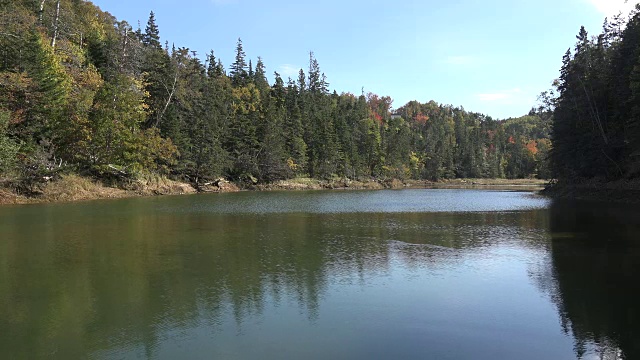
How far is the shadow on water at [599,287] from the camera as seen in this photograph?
827 cm

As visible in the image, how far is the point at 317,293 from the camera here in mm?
11461

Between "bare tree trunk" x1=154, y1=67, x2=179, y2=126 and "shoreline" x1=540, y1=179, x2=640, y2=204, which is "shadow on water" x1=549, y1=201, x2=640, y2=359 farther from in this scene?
"bare tree trunk" x1=154, y1=67, x2=179, y2=126

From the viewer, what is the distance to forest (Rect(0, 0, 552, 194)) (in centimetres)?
4106

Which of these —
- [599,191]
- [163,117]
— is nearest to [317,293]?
[599,191]

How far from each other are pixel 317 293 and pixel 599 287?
7.52 meters

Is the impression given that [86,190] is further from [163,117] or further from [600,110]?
[600,110]

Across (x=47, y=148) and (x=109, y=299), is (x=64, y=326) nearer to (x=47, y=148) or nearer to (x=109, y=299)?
(x=109, y=299)

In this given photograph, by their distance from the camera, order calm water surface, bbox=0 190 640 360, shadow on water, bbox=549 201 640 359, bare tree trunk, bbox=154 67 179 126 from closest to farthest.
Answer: calm water surface, bbox=0 190 640 360, shadow on water, bbox=549 201 640 359, bare tree trunk, bbox=154 67 179 126

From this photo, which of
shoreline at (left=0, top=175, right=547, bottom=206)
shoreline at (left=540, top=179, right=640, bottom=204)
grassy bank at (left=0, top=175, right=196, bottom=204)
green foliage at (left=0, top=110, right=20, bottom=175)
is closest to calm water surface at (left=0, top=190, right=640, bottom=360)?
green foliage at (left=0, top=110, right=20, bottom=175)

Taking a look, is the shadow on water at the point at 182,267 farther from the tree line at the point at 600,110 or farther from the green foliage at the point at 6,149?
the tree line at the point at 600,110

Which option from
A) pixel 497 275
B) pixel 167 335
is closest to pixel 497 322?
pixel 497 275

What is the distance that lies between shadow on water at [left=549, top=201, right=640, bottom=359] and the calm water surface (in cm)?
5

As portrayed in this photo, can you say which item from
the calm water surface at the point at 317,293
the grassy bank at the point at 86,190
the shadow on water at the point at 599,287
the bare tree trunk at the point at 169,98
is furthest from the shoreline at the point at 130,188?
the shadow on water at the point at 599,287

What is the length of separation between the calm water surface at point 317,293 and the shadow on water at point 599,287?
0.18 ft
